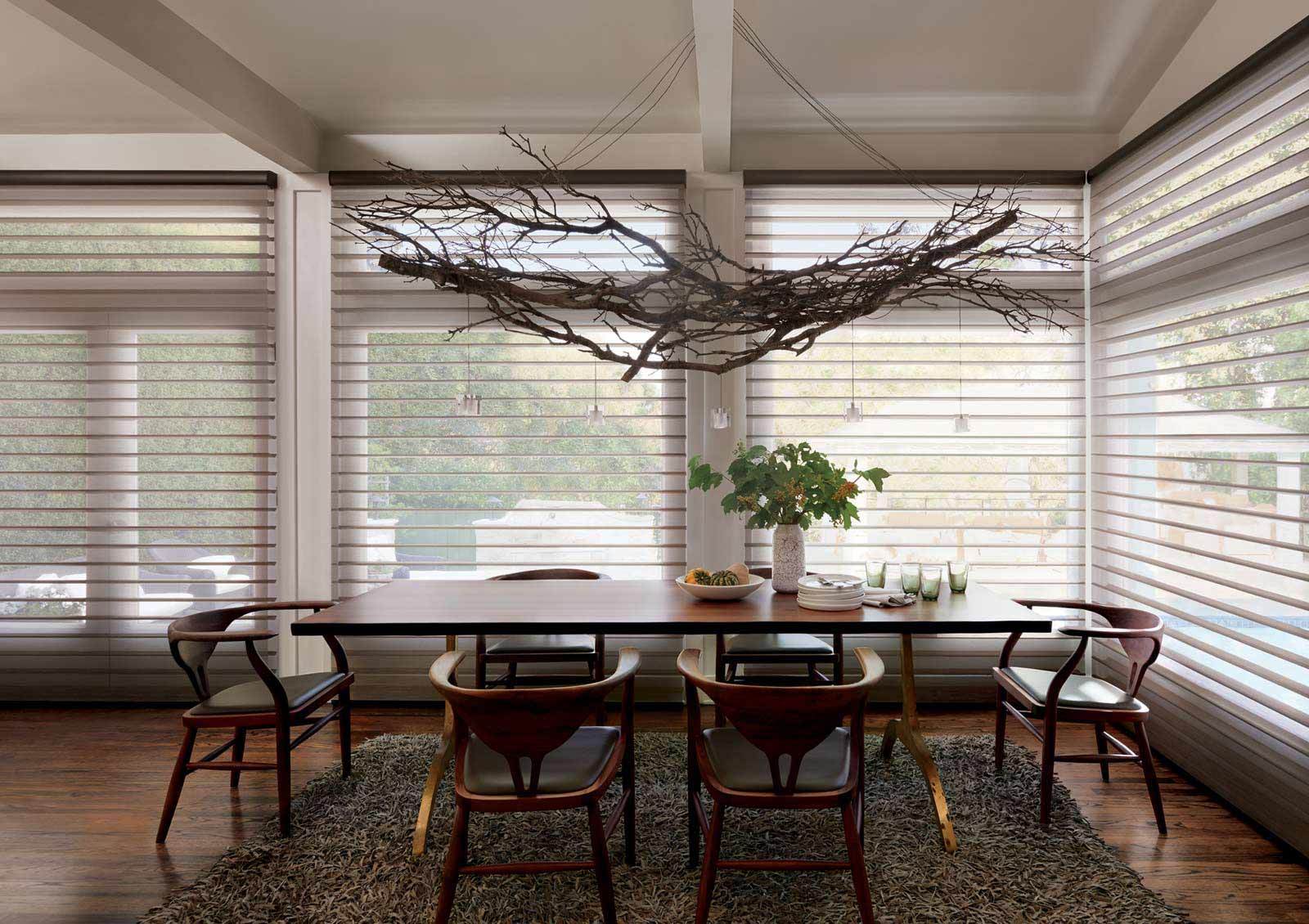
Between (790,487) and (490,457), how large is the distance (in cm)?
195

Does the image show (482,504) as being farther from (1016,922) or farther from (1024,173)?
(1024,173)

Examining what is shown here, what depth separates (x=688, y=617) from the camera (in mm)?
2605

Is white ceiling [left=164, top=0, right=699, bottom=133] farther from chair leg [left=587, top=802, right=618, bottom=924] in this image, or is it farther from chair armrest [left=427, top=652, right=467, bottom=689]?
chair leg [left=587, top=802, right=618, bottom=924]

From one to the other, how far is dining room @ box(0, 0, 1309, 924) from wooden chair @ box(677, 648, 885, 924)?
1cm

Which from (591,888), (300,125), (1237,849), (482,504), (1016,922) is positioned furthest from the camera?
(482,504)

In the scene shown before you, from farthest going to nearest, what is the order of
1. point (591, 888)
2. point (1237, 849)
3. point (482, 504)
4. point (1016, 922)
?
point (482, 504) → point (1237, 849) → point (591, 888) → point (1016, 922)

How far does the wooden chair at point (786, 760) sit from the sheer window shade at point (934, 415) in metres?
1.98

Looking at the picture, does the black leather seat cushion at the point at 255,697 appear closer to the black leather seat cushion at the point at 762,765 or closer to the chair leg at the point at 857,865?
the black leather seat cushion at the point at 762,765

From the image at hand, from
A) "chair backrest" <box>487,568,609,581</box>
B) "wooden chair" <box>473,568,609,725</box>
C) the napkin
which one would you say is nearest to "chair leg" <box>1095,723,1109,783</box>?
the napkin

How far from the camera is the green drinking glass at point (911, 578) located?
2.90 meters

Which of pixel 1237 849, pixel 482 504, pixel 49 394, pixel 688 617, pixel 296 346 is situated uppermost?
pixel 296 346

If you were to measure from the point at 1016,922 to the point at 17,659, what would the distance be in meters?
5.09

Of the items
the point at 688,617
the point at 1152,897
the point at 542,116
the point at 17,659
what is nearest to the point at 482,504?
the point at 688,617

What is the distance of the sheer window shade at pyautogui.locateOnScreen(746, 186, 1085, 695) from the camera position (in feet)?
13.3
